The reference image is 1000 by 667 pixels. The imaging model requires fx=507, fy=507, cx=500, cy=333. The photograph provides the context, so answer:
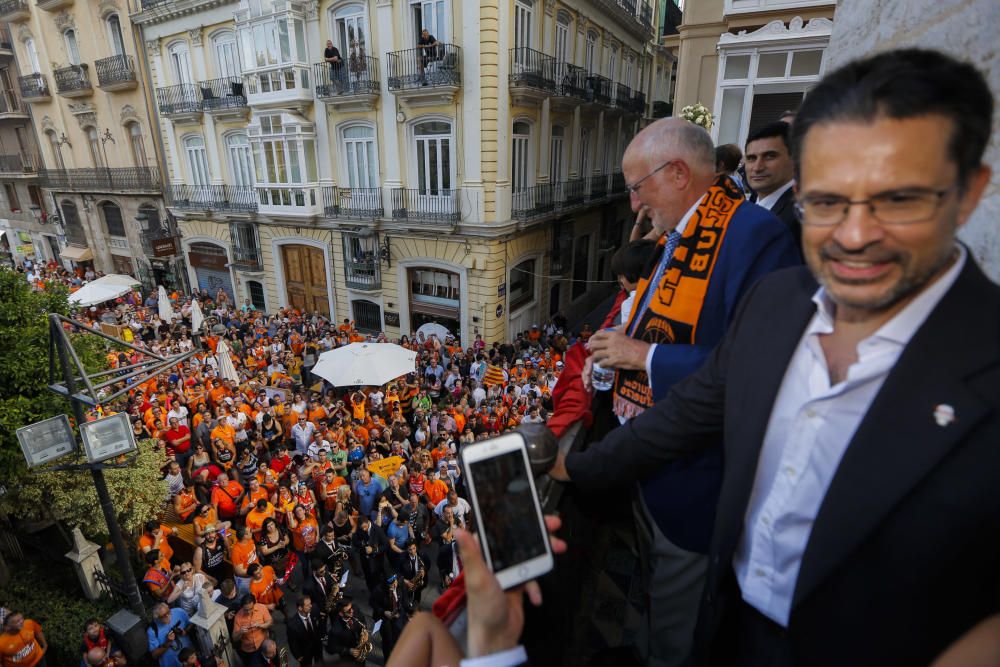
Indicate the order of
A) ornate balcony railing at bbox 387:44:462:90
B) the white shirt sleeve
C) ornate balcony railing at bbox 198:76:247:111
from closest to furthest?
the white shirt sleeve, ornate balcony railing at bbox 387:44:462:90, ornate balcony railing at bbox 198:76:247:111

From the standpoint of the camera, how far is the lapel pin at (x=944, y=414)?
103 centimetres

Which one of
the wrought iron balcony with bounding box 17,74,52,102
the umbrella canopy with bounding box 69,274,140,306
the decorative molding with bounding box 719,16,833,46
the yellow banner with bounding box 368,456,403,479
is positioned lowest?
the yellow banner with bounding box 368,456,403,479

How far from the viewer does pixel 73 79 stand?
23.8m

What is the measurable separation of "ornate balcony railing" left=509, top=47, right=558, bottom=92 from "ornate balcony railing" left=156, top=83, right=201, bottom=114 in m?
12.9

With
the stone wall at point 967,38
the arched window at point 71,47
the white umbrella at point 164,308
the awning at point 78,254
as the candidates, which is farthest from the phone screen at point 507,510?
the awning at point 78,254

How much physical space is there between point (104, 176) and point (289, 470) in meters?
24.5

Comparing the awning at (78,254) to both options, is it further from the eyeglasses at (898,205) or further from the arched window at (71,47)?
the eyeglasses at (898,205)

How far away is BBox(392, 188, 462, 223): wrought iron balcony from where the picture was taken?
15.0 m

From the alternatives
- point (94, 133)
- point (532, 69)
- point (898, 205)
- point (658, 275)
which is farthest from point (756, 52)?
point (94, 133)

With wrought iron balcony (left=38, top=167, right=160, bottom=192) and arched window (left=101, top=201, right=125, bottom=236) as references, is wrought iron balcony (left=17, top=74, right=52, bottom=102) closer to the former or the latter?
wrought iron balcony (left=38, top=167, right=160, bottom=192)

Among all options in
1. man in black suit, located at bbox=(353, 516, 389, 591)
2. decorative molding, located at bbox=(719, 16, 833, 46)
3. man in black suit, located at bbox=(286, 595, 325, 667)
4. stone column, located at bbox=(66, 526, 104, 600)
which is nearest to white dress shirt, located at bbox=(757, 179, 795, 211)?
man in black suit, located at bbox=(353, 516, 389, 591)

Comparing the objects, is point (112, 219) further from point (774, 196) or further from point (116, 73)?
point (774, 196)

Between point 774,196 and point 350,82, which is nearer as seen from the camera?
point 774,196

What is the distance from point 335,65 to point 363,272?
20.9 ft
